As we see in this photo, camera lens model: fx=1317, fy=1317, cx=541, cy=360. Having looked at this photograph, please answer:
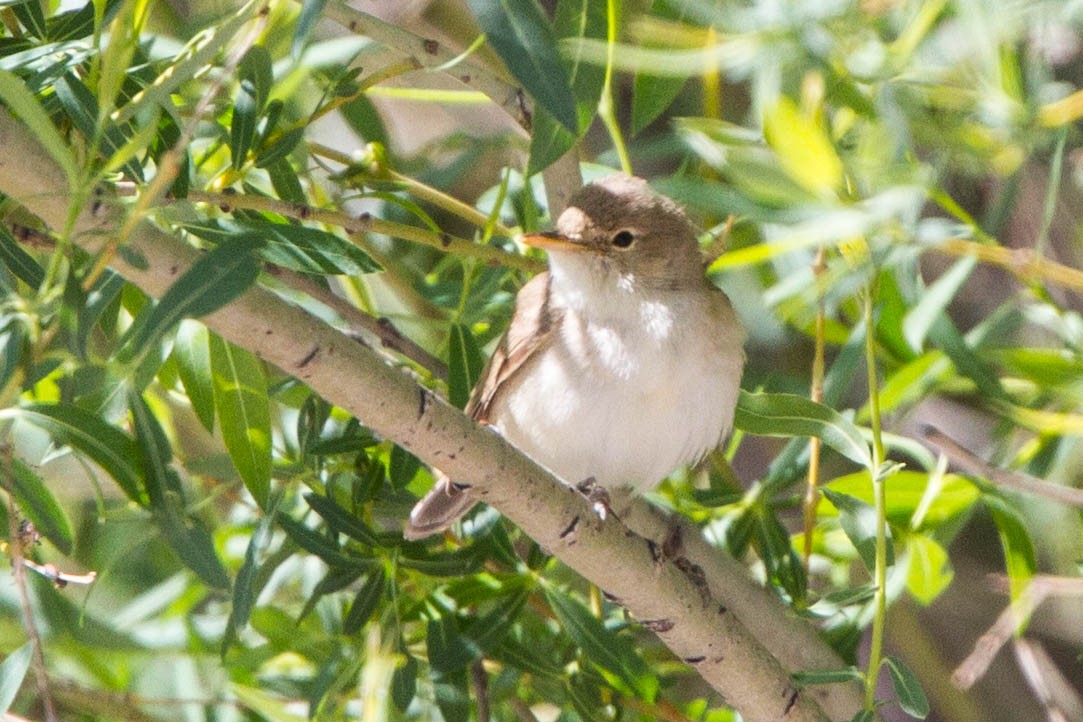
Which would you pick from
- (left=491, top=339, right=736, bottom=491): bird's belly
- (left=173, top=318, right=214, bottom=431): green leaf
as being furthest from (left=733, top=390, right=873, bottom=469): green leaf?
(left=173, top=318, right=214, bottom=431): green leaf

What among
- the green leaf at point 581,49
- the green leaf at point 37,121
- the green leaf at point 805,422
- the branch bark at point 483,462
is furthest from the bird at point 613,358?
the green leaf at point 37,121

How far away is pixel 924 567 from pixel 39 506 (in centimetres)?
146

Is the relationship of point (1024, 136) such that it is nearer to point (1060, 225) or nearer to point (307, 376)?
point (307, 376)

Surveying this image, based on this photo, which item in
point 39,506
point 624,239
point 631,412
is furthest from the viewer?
point 624,239

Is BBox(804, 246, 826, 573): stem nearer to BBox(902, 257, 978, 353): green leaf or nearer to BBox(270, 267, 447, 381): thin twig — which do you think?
BBox(902, 257, 978, 353): green leaf

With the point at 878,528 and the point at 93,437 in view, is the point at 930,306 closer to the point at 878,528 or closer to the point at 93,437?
the point at 878,528

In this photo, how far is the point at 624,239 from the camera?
9.10 feet

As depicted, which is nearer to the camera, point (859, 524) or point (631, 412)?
point (859, 524)

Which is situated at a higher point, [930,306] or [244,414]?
[244,414]

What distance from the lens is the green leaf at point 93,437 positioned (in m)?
1.70

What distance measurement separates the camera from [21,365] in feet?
4.70

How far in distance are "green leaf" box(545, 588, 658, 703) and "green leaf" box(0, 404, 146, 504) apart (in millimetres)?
756

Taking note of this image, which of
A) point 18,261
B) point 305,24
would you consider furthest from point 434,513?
point 305,24

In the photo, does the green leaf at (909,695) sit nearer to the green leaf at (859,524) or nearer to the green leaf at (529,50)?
the green leaf at (859,524)
